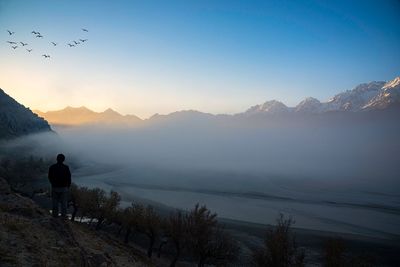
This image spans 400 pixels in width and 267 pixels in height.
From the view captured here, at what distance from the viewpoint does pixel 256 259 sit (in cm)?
4300

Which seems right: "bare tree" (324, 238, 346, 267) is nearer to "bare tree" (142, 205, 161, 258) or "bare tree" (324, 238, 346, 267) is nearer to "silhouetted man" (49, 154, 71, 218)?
"bare tree" (142, 205, 161, 258)

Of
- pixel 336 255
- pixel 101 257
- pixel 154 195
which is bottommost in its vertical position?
pixel 154 195

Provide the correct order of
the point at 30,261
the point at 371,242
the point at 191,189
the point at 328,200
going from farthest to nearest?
the point at 191,189
the point at 328,200
the point at 371,242
the point at 30,261

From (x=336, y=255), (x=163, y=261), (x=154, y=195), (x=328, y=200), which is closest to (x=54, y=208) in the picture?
(x=336, y=255)

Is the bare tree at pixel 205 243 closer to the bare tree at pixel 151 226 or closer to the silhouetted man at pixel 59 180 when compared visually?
the bare tree at pixel 151 226

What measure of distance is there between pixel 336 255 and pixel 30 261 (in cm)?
3925

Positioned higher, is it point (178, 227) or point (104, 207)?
point (178, 227)

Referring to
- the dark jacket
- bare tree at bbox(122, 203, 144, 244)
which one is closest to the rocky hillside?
the dark jacket

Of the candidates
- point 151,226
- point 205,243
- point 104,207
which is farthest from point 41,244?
point 104,207

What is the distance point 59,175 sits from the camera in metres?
19.5

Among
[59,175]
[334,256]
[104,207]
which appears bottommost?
[104,207]

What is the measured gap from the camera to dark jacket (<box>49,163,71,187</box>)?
19453mm

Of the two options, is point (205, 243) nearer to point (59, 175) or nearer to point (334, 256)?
point (334, 256)

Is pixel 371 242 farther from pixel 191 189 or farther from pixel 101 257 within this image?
pixel 191 189
